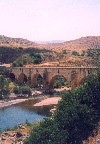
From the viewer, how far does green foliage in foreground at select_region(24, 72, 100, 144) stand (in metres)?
29.7

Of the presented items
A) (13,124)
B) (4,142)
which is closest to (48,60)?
(13,124)

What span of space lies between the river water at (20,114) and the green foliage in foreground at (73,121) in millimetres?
10004

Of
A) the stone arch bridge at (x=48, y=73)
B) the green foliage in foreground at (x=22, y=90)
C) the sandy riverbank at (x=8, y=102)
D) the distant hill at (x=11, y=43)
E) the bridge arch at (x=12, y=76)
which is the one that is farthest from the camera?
the distant hill at (x=11, y=43)

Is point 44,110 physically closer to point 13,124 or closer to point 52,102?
point 52,102

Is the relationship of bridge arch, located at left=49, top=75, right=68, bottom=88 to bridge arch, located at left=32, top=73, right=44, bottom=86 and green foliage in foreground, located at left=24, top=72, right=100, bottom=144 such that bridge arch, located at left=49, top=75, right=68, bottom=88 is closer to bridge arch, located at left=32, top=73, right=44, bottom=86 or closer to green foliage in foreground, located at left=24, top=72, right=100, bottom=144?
bridge arch, located at left=32, top=73, right=44, bottom=86

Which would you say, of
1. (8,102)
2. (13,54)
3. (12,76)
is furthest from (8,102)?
(13,54)

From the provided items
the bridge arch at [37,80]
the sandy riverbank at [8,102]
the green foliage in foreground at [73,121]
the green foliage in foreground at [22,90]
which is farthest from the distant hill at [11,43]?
the green foliage in foreground at [73,121]

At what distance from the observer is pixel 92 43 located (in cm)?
13538

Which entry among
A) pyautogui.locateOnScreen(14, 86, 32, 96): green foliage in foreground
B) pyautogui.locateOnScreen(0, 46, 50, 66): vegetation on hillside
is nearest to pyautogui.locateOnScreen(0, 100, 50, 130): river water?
pyautogui.locateOnScreen(14, 86, 32, 96): green foliage in foreground

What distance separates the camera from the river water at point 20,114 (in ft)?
141

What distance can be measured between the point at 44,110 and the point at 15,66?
830 inches

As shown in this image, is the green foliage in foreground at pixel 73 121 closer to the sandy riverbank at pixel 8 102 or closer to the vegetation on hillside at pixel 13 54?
the sandy riverbank at pixel 8 102

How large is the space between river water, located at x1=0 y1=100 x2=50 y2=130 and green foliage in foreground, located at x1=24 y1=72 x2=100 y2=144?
10004mm

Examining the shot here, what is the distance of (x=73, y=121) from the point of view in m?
30.8
